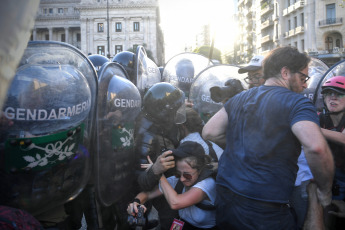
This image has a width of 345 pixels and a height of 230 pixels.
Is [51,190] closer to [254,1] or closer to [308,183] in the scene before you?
[308,183]

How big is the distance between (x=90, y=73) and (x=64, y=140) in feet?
1.83

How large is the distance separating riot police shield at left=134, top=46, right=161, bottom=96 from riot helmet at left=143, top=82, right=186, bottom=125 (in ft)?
3.76

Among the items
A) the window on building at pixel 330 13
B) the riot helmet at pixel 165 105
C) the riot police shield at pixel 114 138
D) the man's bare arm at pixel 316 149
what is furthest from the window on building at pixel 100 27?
the man's bare arm at pixel 316 149

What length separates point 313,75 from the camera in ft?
12.7

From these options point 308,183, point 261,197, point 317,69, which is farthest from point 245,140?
point 317,69

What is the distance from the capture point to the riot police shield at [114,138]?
2.13 meters

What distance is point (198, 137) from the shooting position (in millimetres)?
2684

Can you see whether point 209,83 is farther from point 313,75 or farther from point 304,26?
point 304,26

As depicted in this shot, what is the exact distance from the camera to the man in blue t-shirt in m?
1.52

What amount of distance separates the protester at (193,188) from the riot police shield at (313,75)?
2160 mm

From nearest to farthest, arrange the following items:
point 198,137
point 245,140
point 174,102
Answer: point 245,140, point 198,137, point 174,102

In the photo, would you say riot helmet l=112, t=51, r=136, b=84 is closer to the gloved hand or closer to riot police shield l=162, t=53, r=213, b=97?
riot police shield l=162, t=53, r=213, b=97

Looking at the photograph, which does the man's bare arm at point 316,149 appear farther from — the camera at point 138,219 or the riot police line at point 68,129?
the riot police line at point 68,129

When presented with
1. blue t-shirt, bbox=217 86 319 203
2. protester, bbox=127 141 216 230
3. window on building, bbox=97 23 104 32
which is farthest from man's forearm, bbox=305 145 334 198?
window on building, bbox=97 23 104 32
